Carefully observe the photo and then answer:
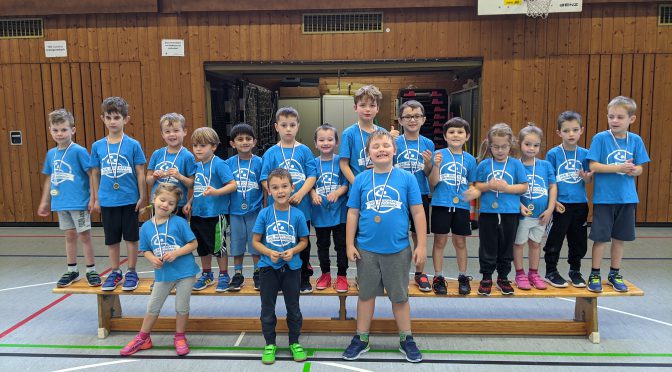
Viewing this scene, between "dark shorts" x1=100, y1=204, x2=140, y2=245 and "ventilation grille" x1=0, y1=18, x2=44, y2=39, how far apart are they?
5.04m

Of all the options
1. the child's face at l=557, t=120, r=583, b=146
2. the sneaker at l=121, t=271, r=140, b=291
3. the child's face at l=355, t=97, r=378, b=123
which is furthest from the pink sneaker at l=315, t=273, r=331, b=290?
the child's face at l=557, t=120, r=583, b=146

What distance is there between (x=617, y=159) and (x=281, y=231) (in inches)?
99.8

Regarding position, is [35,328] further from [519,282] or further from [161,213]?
[519,282]

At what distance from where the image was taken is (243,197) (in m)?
3.85

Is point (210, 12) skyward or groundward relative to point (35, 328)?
skyward

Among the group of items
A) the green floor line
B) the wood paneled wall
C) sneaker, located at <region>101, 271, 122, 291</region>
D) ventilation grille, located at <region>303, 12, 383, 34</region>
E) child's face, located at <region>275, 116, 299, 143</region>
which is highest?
ventilation grille, located at <region>303, 12, 383, 34</region>

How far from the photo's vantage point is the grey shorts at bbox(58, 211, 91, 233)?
12.9 ft

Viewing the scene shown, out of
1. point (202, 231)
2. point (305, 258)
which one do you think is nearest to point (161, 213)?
point (202, 231)

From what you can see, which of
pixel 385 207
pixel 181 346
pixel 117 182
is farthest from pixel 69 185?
pixel 385 207

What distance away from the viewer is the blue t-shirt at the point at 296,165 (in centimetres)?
372

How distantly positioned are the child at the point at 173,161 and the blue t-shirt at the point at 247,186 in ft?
1.07

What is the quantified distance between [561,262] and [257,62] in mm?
4923

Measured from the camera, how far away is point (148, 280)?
13.1 feet

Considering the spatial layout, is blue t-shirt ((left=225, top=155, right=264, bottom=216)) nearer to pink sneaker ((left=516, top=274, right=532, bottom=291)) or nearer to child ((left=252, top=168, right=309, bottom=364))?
child ((left=252, top=168, right=309, bottom=364))
